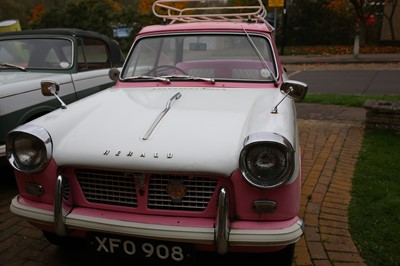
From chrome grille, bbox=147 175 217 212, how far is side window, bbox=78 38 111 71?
3.51 meters

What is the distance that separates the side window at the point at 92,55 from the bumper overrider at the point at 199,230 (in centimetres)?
339

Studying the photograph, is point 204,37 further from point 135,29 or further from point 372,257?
point 135,29

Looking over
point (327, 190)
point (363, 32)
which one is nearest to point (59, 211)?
point (327, 190)

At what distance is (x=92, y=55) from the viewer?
5.83 meters

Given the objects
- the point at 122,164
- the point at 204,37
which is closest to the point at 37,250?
the point at 122,164

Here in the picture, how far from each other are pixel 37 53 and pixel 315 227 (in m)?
4.17

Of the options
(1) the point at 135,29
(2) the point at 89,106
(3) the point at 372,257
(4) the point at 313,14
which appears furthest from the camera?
(1) the point at 135,29

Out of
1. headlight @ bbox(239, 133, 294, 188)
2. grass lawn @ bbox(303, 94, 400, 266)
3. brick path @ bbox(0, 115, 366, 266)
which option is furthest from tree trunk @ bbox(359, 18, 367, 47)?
headlight @ bbox(239, 133, 294, 188)

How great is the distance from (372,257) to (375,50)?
19870 mm

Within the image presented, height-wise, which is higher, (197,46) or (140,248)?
(197,46)

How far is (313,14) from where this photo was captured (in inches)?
1022

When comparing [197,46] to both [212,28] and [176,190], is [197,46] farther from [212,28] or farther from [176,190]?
[176,190]

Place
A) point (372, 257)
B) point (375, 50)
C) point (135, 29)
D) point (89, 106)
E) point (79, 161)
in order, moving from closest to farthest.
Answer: point (79, 161) → point (372, 257) → point (89, 106) → point (375, 50) → point (135, 29)

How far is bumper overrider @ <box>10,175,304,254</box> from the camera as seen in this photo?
6.98 ft
